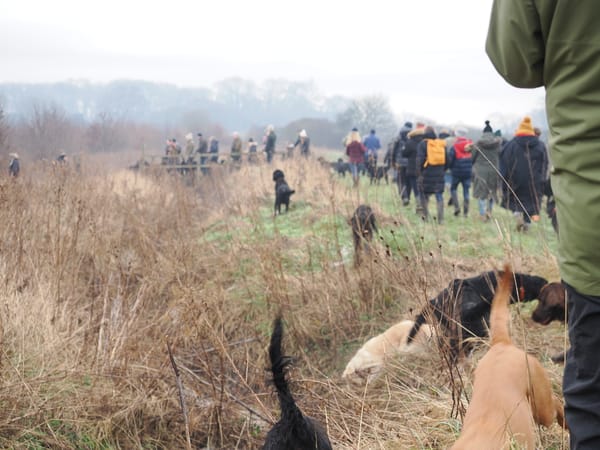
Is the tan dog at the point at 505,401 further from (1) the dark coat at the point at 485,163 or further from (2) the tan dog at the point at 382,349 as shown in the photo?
(1) the dark coat at the point at 485,163

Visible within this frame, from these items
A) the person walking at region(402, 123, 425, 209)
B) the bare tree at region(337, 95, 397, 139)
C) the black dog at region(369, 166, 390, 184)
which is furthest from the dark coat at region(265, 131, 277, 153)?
the bare tree at region(337, 95, 397, 139)

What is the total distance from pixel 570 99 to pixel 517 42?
0.23m

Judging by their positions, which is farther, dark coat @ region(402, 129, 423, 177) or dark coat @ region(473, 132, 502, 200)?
dark coat @ region(402, 129, 423, 177)

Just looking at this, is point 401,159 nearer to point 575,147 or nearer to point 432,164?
point 432,164

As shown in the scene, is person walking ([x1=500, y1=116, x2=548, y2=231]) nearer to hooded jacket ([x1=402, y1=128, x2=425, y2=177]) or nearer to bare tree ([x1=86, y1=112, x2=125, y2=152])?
hooded jacket ([x1=402, y1=128, x2=425, y2=177])

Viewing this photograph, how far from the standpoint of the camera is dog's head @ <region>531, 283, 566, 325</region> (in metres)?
4.14

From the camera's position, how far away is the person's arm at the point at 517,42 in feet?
4.73

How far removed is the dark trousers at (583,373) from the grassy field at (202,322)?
0.95 meters

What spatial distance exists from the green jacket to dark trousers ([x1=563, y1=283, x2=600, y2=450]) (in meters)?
0.06

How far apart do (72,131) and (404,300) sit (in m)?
8.20

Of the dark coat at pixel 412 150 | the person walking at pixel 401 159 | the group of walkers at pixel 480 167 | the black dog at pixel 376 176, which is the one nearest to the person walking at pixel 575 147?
the black dog at pixel 376 176

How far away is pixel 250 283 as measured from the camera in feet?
21.6

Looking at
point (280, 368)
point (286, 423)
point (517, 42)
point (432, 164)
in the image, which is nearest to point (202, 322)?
point (286, 423)

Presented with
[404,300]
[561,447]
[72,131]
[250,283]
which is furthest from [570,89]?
[72,131]
